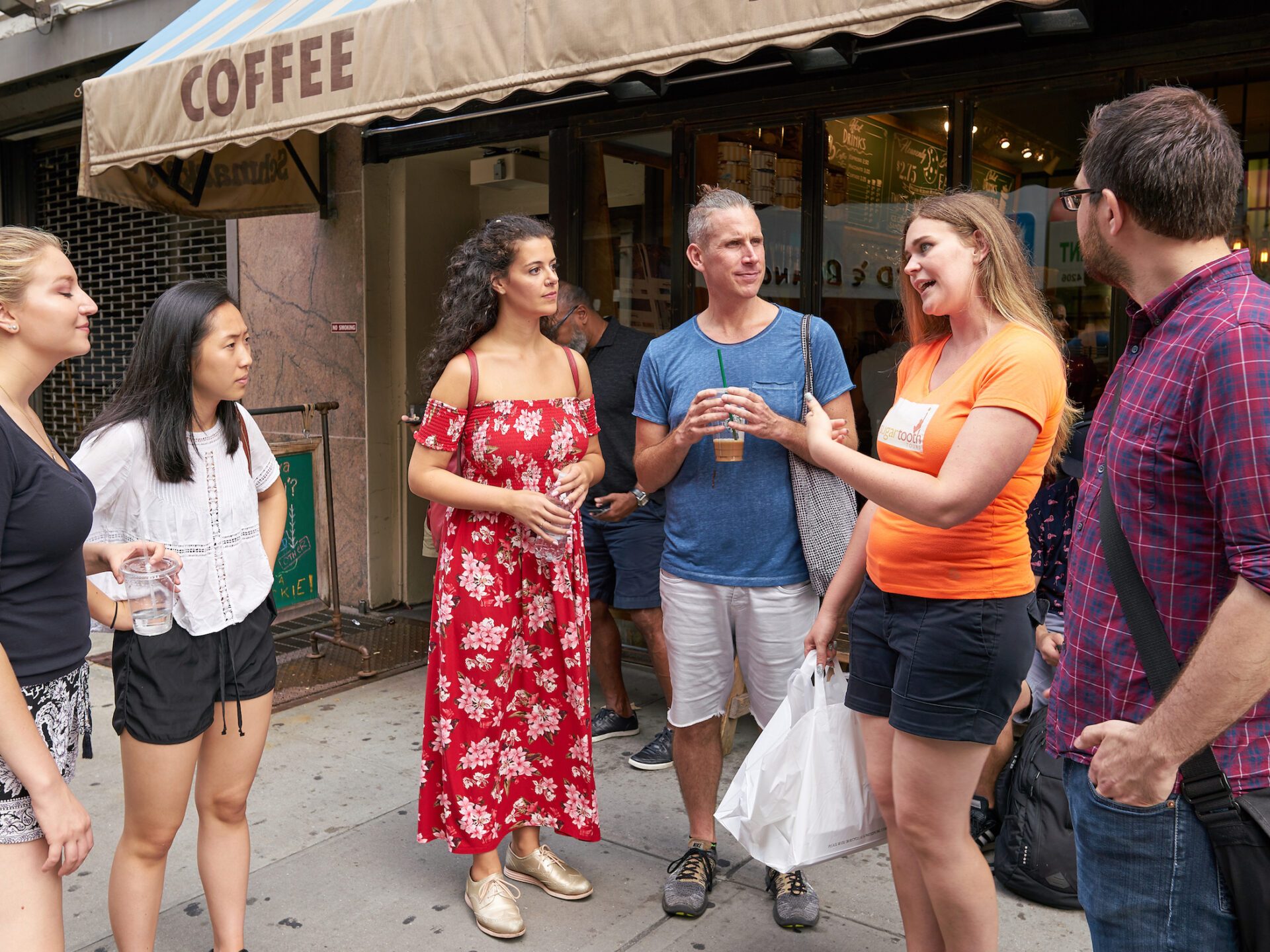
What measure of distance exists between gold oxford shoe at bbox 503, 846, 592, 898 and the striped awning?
262 centimetres

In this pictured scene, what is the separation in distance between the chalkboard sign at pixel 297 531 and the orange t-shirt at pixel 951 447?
4.46m

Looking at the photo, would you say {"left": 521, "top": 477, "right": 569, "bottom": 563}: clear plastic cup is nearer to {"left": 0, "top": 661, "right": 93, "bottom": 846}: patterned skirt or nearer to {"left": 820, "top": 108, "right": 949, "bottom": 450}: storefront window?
{"left": 0, "top": 661, "right": 93, "bottom": 846}: patterned skirt

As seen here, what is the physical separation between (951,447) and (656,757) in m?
2.60

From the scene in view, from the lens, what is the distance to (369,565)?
681 cm

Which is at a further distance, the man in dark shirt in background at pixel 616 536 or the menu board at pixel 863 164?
the menu board at pixel 863 164

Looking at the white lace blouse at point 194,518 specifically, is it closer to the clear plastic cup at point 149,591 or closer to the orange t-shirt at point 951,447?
the clear plastic cup at point 149,591

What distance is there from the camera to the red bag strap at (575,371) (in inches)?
132

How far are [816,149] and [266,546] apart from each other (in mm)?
3255

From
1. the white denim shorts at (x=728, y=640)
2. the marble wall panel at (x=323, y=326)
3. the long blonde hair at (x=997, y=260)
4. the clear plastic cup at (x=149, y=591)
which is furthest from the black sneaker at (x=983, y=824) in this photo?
the marble wall panel at (x=323, y=326)

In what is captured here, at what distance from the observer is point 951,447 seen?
2.20 m

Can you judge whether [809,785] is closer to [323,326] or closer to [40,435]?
[40,435]

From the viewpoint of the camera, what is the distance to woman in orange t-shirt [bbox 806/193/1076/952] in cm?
225

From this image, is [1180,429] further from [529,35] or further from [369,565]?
[369,565]

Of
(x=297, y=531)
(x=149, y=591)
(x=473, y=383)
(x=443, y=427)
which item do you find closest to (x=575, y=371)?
(x=473, y=383)
